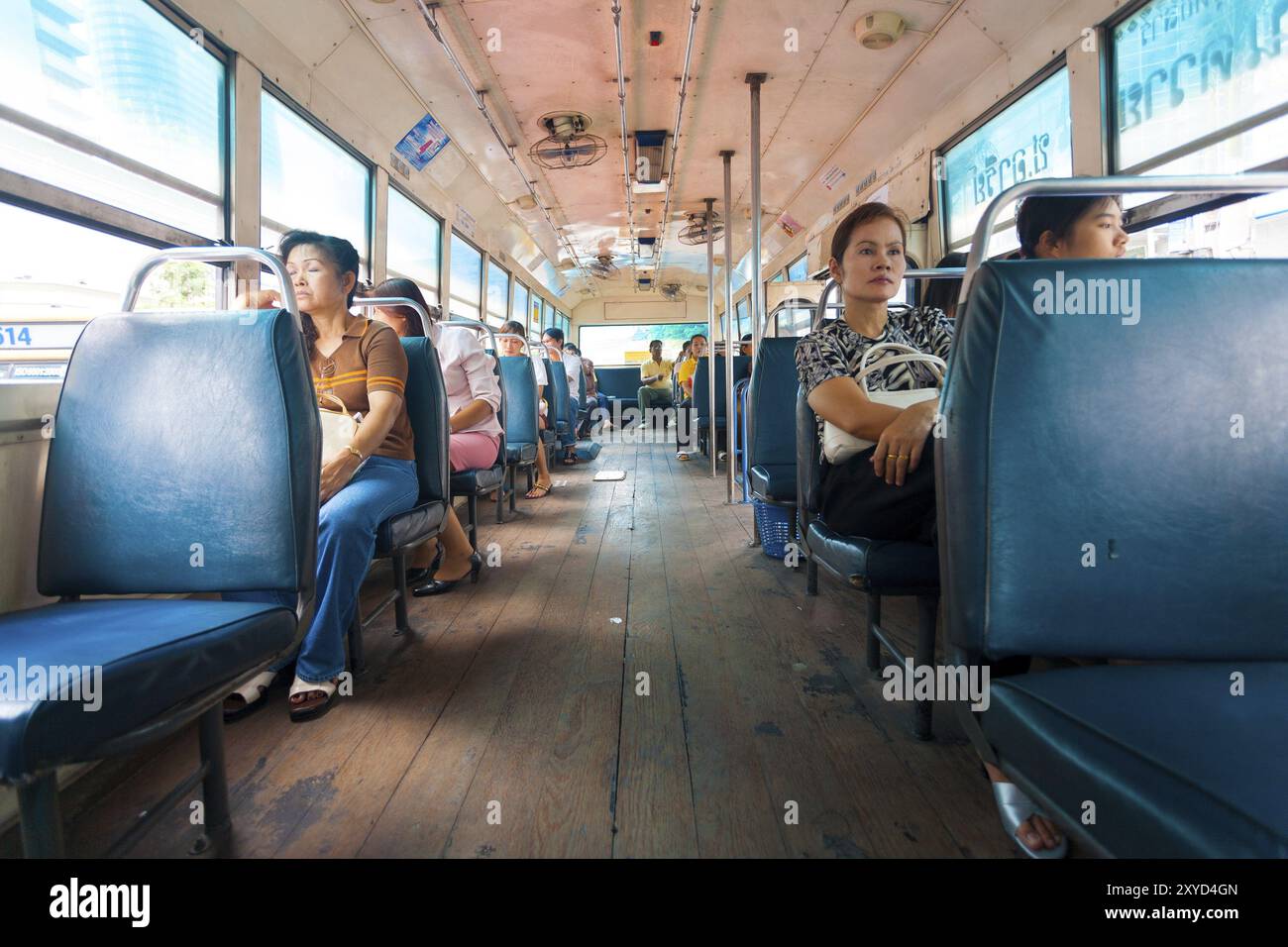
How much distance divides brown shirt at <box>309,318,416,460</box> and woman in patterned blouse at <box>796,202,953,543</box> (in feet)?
4.16

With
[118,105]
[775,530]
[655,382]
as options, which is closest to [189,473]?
[118,105]

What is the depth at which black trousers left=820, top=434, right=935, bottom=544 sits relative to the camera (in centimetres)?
160

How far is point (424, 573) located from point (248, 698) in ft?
4.59

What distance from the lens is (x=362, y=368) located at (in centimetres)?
224

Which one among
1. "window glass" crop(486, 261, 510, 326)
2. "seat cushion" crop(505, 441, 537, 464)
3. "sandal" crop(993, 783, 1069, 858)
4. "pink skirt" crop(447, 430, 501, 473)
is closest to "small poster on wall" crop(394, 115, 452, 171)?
"window glass" crop(486, 261, 510, 326)

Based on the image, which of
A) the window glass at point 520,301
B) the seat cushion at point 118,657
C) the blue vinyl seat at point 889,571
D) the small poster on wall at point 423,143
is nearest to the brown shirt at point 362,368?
the seat cushion at point 118,657

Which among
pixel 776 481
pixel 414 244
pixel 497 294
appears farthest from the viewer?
pixel 497 294

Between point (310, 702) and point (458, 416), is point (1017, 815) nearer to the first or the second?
point (310, 702)

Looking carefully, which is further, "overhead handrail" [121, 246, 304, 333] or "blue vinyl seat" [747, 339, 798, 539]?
"blue vinyl seat" [747, 339, 798, 539]

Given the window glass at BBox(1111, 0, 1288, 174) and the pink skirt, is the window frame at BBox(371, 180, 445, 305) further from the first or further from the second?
the window glass at BBox(1111, 0, 1288, 174)

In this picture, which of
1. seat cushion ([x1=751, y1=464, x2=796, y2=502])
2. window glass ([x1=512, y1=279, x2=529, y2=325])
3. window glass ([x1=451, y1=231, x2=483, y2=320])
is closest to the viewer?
seat cushion ([x1=751, y1=464, x2=796, y2=502])

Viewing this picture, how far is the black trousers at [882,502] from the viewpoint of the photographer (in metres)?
1.60

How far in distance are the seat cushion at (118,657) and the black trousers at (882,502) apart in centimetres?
126
